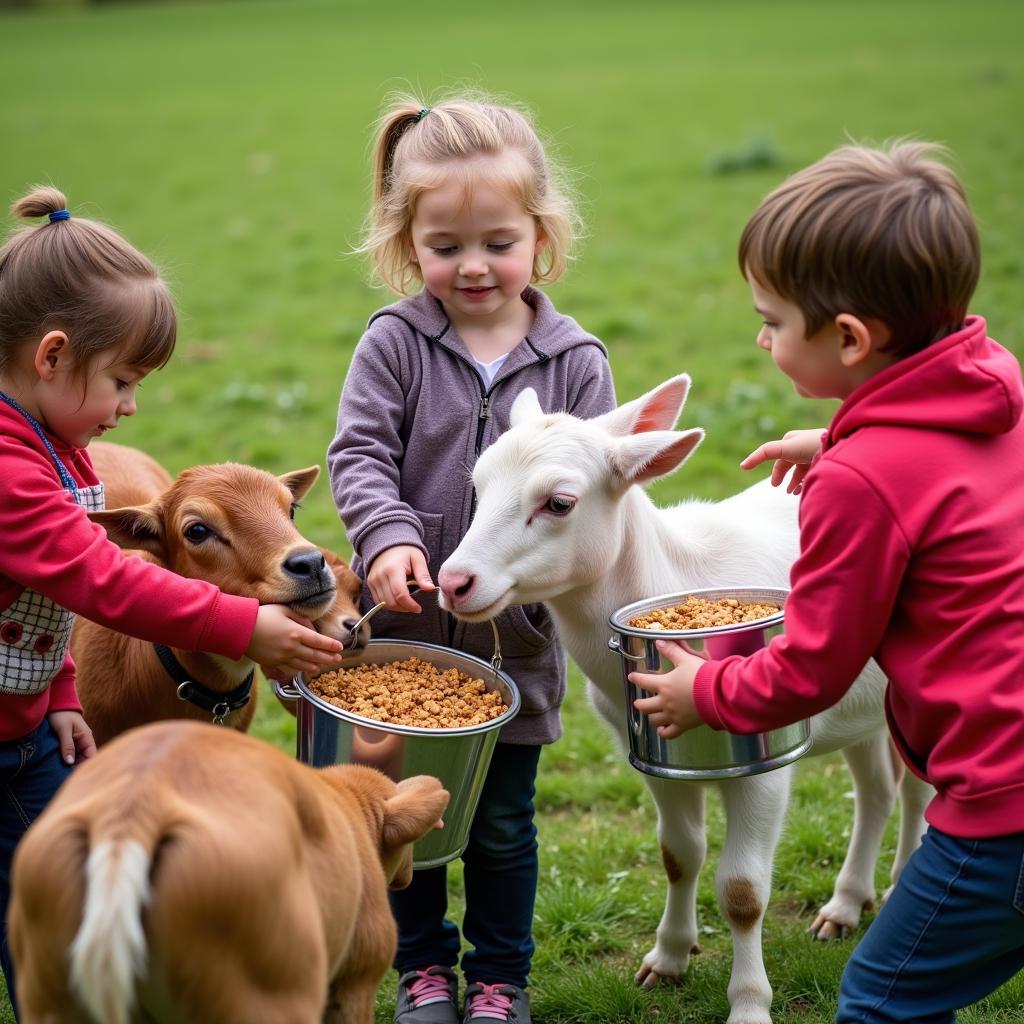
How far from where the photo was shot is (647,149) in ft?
61.1

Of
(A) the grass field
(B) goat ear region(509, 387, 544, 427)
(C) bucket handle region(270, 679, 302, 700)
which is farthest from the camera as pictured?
(A) the grass field

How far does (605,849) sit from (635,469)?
2.00 m

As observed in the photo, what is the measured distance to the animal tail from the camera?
2330mm

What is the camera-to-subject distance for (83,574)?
11.1 ft

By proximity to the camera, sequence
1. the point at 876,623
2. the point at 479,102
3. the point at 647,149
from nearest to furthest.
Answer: the point at 876,623, the point at 479,102, the point at 647,149

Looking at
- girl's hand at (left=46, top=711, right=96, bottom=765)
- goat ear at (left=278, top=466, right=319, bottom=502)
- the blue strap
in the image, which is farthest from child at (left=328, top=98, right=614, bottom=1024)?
girl's hand at (left=46, top=711, right=96, bottom=765)

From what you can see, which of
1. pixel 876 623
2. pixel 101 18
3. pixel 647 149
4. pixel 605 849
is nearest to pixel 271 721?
pixel 605 849

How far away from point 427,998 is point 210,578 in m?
1.45

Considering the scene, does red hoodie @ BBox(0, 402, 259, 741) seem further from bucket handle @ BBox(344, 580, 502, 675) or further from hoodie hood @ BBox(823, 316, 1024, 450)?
hoodie hood @ BBox(823, 316, 1024, 450)

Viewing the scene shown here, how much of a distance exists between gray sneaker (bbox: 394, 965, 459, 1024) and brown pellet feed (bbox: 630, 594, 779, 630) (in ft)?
4.63

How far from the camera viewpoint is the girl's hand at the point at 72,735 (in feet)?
12.5

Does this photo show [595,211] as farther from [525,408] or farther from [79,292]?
[79,292]

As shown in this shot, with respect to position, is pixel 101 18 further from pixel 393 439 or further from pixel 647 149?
pixel 393 439

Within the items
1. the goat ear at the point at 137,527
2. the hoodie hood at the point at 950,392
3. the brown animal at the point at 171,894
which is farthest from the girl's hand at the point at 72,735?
the hoodie hood at the point at 950,392
